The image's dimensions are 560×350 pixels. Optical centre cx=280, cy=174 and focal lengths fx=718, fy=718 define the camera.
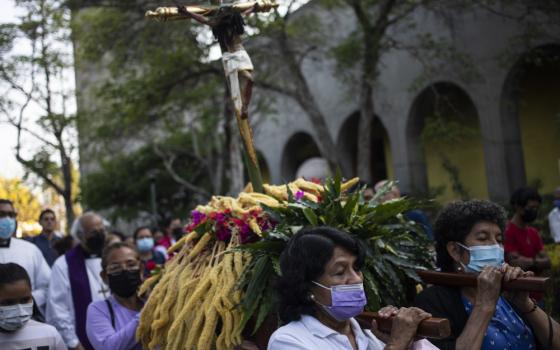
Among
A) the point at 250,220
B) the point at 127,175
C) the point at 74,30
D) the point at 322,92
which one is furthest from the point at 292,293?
the point at 127,175

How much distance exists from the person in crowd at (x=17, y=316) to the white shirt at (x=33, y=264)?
212 centimetres

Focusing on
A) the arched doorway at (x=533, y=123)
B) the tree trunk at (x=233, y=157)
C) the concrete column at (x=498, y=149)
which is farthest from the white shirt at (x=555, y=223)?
the tree trunk at (x=233, y=157)

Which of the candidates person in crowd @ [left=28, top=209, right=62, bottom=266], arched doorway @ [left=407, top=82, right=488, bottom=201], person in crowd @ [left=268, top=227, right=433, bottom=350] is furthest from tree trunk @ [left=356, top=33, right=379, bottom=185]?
person in crowd @ [left=268, top=227, right=433, bottom=350]

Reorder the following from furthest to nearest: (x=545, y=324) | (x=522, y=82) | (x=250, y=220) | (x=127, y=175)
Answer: (x=127, y=175), (x=522, y=82), (x=250, y=220), (x=545, y=324)

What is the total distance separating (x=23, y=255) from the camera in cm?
642

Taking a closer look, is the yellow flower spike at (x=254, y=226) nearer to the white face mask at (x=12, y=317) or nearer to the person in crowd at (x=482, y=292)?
the person in crowd at (x=482, y=292)

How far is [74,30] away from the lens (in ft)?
64.7

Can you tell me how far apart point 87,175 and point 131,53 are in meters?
13.6

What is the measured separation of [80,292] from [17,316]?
1.87 meters

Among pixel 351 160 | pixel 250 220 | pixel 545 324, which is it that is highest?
pixel 351 160

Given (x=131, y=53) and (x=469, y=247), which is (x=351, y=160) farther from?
(x=469, y=247)

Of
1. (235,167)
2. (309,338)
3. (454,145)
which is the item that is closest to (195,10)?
(309,338)

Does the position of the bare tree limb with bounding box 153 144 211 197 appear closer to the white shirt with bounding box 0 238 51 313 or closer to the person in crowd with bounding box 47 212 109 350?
the white shirt with bounding box 0 238 51 313

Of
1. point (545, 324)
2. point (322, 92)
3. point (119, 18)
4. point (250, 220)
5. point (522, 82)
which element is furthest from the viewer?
point (322, 92)
